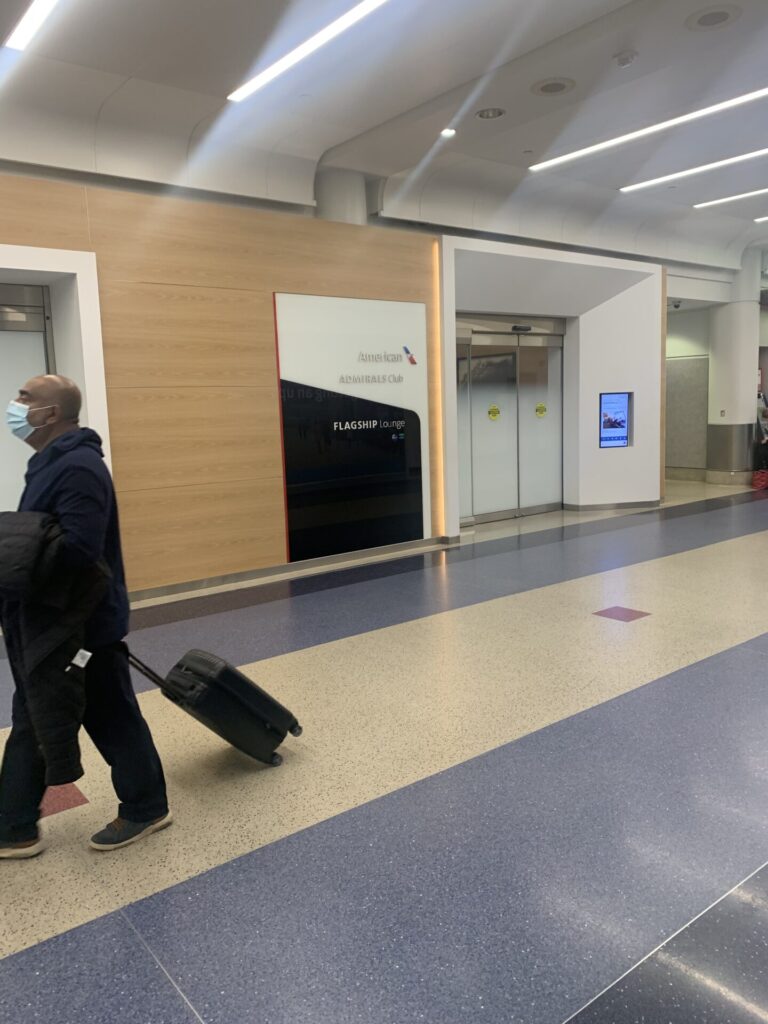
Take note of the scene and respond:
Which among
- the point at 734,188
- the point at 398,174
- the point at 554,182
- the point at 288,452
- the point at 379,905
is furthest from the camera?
the point at 734,188

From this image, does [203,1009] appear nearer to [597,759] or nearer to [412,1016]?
[412,1016]

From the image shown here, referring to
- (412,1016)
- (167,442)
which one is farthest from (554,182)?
(412,1016)

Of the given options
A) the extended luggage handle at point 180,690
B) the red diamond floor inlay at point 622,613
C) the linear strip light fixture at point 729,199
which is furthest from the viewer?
the linear strip light fixture at point 729,199

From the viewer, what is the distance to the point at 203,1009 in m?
1.97

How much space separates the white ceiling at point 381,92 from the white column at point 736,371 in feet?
15.0

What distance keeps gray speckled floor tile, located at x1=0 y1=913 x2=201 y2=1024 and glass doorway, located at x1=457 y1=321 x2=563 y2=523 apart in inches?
306

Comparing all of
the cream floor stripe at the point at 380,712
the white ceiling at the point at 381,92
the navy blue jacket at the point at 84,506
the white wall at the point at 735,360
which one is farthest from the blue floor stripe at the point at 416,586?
the white wall at the point at 735,360

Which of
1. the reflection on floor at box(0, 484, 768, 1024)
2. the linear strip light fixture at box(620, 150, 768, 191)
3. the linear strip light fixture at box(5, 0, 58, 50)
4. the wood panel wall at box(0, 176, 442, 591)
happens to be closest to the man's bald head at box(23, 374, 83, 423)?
the reflection on floor at box(0, 484, 768, 1024)

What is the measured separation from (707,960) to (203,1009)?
52.7 inches

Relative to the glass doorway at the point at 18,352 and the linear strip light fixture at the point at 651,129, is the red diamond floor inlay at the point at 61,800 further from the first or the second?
the linear strip light fixture at the point at 651,129

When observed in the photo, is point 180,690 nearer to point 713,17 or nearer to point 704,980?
point 704,980

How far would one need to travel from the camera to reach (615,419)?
10.7 meters

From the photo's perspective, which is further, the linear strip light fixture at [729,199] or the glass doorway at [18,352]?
the linear strip light fixture at [729,199]

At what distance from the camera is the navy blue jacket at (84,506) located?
2.39m
